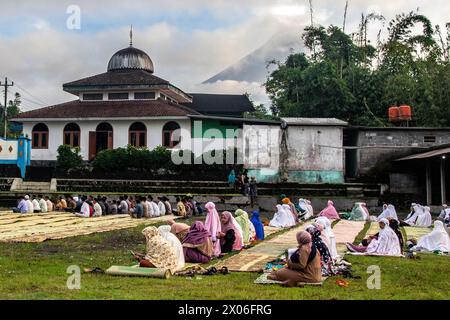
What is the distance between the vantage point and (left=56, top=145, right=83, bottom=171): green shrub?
31812mm

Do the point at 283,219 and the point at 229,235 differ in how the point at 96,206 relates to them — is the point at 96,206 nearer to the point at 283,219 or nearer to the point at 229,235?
the point at 283,219

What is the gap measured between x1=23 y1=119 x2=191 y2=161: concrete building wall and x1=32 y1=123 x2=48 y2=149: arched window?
8.7 inches

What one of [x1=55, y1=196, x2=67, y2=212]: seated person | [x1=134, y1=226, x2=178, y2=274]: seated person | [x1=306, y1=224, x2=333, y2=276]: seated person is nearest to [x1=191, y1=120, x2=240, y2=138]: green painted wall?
[x1=55, y1=196, x2=67, y2=212]: seated person

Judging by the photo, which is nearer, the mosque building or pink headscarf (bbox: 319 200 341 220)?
pink headscarf (bbox: 319 200 341 220)

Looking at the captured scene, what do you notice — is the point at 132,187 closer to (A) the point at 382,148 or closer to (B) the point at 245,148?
(B) the point at 245,148

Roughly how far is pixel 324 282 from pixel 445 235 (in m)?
5.74

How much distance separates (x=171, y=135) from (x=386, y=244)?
2329 cm

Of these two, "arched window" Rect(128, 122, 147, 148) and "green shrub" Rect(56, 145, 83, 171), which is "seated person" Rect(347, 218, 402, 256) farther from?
"arched window" Rect(128, 122, 147, 148)

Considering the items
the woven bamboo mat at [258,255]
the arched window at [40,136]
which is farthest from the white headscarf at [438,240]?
the arched window at [40,136]

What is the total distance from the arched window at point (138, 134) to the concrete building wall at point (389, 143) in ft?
42.8

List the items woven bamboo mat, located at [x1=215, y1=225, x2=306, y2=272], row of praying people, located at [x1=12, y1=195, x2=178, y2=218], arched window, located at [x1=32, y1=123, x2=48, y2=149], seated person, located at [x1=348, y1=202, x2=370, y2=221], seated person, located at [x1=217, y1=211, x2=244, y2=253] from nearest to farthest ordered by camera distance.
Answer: woven bamboo mat, located at [x1=215, y1=225, x2=306, y2=272] < seated person, located at [x1=217, y1=211, x2=244, y2=253] < row of praying people, located at [x1=12, y1=195, x2=178, y2=218] < seated person, located at [x1=348, y1=202, x2=370, y2=221] < arched window, located at [x1=32, y1=123, x2=48, y2=149]

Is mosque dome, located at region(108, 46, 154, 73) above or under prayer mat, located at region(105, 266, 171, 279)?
above

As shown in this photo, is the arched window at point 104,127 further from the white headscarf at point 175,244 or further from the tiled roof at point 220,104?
the white headscarf at point 175,244

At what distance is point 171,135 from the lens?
3428 centimetres
